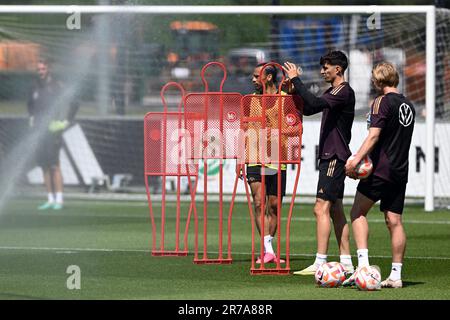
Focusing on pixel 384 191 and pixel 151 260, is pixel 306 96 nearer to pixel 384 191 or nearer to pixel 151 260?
pixel 384 191

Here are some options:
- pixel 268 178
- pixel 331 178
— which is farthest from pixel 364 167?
pixel 268 178

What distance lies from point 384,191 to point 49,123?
11.0 m

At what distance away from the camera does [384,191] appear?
37.8 feet

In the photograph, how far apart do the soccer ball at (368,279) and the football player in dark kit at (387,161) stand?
122 mm

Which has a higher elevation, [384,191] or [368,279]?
[384,191]

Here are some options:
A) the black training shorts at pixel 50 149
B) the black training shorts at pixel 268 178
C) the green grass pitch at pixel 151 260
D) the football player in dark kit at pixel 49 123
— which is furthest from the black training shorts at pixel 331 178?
the black training shorts at pixel 50 149

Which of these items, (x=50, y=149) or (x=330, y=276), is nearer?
(x=330, y=276)

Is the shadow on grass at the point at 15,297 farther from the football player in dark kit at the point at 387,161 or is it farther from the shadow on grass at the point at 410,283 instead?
the shadow on grass at the point at 410,283

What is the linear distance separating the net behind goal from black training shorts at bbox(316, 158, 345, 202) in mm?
8550

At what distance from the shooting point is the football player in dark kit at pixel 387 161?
1133 centimetres

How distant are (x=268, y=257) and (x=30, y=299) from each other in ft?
12.5

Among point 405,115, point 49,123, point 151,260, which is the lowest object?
point 151,260

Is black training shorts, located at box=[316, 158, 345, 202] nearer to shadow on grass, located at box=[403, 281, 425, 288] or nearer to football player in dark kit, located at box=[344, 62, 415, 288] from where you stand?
football player in dark kit, located at box=[344, 62, 415, 288]
